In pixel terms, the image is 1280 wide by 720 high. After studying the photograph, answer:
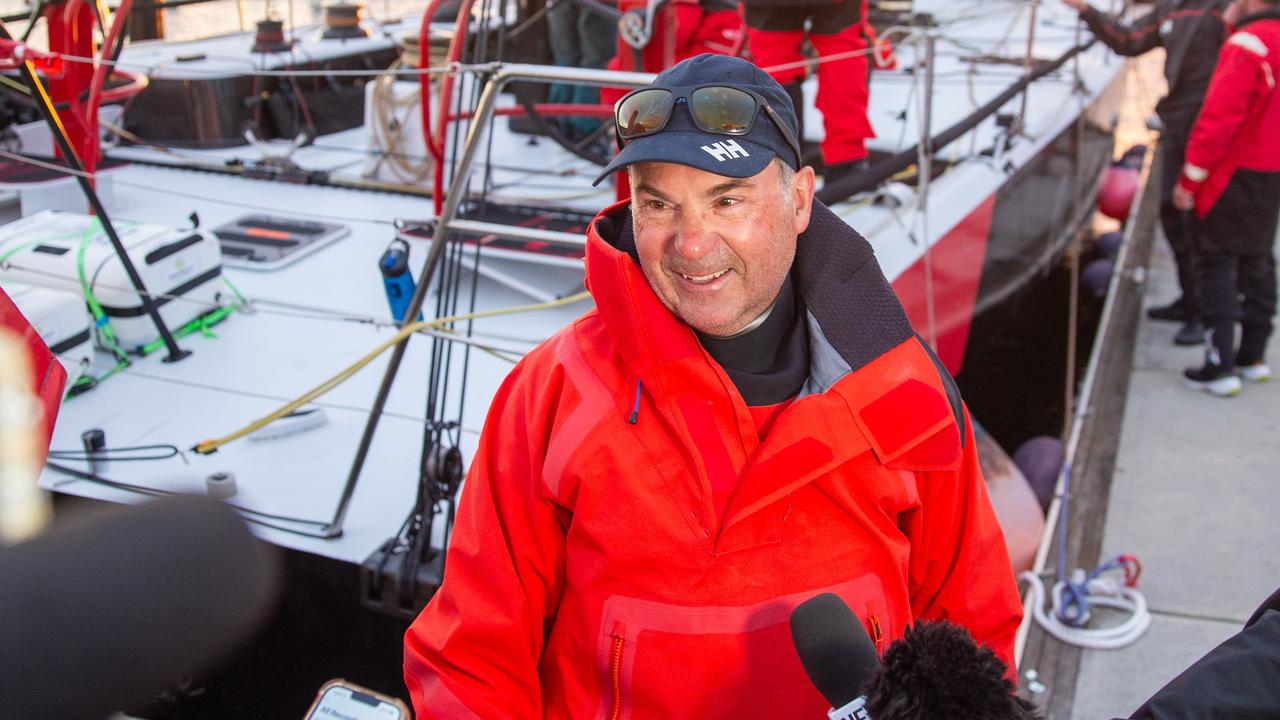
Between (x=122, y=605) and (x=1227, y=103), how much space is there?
504 cm

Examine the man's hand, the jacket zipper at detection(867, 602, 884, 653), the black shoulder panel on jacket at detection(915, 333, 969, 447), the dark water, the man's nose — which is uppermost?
the man's nose

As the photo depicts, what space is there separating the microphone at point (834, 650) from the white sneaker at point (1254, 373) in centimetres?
496

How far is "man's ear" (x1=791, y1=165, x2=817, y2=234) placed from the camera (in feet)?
5.43

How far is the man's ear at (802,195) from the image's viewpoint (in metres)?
1.66

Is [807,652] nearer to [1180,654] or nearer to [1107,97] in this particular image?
[1180,654]

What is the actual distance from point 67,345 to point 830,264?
2.58m

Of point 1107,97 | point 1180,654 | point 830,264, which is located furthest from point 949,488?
point 1107,97

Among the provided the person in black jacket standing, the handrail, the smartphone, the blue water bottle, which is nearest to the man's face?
the smartphone

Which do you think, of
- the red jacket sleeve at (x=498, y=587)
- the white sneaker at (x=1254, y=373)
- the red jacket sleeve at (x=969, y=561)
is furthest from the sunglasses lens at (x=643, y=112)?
the white sneaker at (x=1254, y=373)

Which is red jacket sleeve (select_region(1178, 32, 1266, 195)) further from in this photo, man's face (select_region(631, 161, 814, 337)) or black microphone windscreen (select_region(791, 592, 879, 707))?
black microphone windscreen (select_region(791, 592, 879, 707))

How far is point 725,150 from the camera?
150 cm

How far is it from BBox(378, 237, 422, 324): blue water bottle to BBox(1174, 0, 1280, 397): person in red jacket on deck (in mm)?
3645

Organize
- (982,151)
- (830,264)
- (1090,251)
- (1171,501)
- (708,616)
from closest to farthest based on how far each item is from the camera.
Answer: (708,616), (830,264), (1171,501), (982,151), (1090,251)

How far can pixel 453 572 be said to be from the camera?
1.59 m
